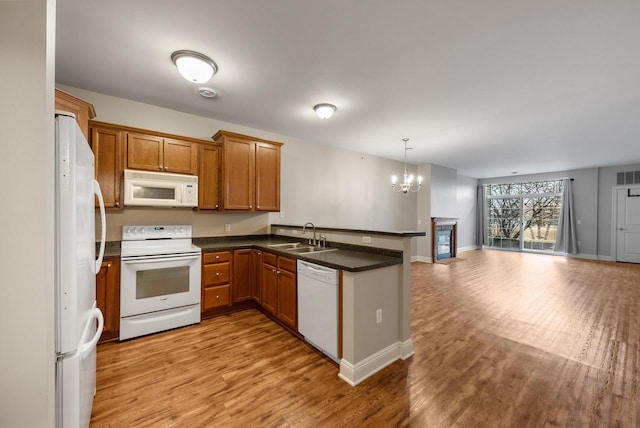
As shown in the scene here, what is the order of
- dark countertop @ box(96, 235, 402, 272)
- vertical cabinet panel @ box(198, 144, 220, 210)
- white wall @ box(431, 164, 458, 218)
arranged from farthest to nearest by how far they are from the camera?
1. white wall @ box(431, 164, 458, 218)
2. vertical cabinet panel @ box(198, 144, 220, 210)
3. dark countertop @ box(96, 235, 402, 272)

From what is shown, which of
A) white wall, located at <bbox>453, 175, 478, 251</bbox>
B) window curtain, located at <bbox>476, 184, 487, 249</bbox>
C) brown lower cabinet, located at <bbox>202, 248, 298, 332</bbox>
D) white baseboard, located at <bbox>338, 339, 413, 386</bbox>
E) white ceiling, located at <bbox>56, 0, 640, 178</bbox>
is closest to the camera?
white ceiling, located at <bbox>56, 0, 640, 178</bbox>

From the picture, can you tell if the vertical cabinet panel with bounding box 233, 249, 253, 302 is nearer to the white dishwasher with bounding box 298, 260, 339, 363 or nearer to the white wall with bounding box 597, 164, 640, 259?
the white dishwasher with bounding box 298, 260, 339, 363

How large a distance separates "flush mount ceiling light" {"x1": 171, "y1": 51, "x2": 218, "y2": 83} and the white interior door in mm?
10852

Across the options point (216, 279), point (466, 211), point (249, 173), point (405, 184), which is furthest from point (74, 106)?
point (466, 211)

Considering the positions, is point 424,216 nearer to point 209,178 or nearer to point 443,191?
point 443,191

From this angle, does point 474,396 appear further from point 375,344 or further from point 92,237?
point 92,237

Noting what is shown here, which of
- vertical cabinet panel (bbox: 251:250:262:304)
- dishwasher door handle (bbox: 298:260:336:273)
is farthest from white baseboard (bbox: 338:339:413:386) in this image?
vertical cabinet panel (bbox: 251:250:262:304)

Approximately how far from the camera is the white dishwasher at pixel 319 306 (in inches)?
86.4

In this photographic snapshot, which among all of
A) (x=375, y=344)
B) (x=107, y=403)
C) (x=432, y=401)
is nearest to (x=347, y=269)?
(x=375, y=344)

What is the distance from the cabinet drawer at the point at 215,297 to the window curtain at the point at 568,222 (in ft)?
33.8

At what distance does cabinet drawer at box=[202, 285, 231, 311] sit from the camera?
3.13 m

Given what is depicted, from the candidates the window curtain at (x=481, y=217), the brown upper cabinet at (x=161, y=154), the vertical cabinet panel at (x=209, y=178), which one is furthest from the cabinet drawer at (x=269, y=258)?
the window curtain at (x=481, y=217)

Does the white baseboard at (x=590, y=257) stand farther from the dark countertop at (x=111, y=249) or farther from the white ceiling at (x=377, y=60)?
the dark countertop at (x=111, y=249)

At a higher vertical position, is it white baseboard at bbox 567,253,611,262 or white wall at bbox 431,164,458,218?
white wall at bbox 431,164,458,218
